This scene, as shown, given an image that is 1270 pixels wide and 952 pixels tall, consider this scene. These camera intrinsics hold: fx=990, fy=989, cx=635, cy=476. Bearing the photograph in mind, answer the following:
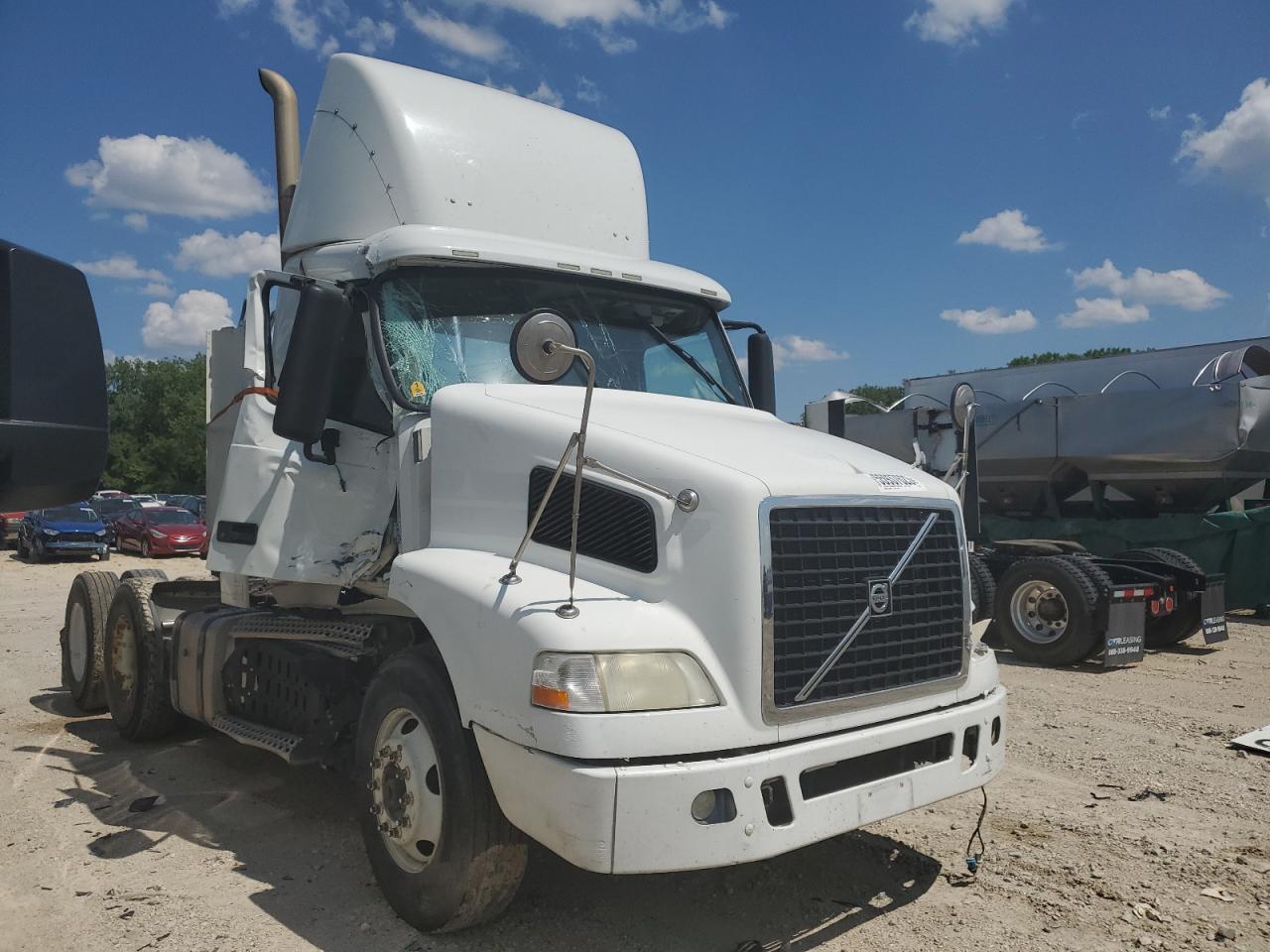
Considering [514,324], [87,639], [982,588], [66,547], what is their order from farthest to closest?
[66,547]
[982,588]
[87,639]
[514,324]

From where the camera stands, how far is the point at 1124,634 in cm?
934

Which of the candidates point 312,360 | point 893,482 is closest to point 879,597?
point 893,482

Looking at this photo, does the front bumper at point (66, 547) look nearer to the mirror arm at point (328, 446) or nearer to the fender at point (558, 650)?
the mirror arm at point (328, 446)

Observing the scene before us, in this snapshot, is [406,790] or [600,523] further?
[406,790]

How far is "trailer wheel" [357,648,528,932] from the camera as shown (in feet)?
11.5

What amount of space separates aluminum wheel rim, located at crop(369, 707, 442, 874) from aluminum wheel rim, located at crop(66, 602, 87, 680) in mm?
4628

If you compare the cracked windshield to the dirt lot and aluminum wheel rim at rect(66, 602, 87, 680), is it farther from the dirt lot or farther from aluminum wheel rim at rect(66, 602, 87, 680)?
aluminum wheel rim at rect(66, 602, 87, 680)

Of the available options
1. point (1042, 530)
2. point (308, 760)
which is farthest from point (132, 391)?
point (308, 760)

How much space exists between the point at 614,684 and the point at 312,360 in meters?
2.14

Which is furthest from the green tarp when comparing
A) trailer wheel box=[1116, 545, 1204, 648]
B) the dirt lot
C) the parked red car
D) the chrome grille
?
the parked red car

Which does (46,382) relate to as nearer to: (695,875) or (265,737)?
(695,875)

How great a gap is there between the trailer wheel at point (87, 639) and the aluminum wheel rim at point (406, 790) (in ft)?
14.3

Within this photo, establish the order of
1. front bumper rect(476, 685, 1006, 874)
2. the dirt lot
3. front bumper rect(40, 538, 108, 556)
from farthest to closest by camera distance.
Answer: front bumper rect(40, 538, 108, 556)
the dirt lot
front bumper rect(476, 685, 1006, 874)

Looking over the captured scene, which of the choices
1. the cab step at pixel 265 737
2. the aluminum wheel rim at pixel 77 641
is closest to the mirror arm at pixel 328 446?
the cab step at pixel 265 737
